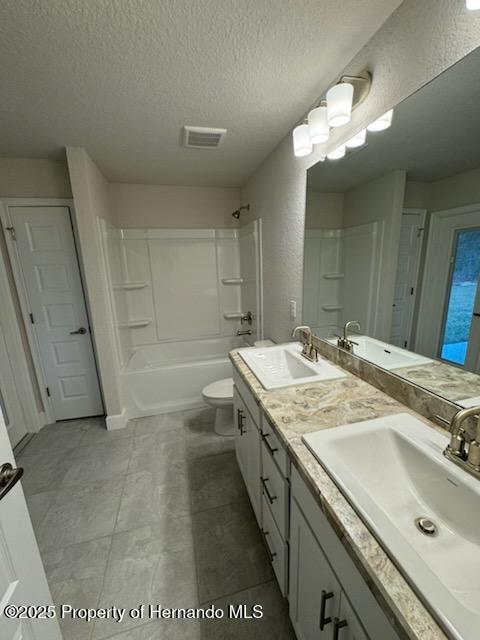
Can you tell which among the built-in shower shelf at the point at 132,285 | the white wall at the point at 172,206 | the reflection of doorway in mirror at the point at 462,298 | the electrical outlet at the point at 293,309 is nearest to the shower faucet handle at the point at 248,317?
the electrical outlet at the point at 293,309

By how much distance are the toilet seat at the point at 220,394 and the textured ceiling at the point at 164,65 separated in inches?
76.9

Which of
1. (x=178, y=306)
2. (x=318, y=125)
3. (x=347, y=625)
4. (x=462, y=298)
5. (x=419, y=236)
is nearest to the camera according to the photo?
(x=347, y=625)

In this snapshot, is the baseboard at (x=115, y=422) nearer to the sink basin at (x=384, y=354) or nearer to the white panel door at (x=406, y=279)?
the sink basin at (x=384, y=354)

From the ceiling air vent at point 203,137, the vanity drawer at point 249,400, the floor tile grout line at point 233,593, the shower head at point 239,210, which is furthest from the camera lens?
the shower head at point 239,210

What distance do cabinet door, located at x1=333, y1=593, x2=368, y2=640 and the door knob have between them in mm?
845

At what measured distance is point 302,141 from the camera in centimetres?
150

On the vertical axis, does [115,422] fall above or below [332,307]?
below

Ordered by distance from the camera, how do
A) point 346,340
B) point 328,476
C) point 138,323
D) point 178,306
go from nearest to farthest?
point 328,476 < point 346,340 < point 138,323 < point 178,306

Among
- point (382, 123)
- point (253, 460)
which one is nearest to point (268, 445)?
point (253, 460)

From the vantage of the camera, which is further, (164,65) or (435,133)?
(164,65)

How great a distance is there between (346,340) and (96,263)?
6.53 feet

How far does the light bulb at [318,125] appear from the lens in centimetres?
133

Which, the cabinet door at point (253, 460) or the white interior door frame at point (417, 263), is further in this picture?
the cabinet door at point (253, 460)

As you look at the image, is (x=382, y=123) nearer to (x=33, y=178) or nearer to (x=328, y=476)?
(x=328, y=476)
